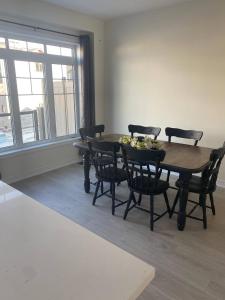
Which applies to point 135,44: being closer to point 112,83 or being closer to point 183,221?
point 112,83

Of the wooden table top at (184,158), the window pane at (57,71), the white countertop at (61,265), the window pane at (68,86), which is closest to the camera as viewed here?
the white countertop at (61,265)

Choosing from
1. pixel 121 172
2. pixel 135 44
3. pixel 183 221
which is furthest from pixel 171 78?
pixel 183 221

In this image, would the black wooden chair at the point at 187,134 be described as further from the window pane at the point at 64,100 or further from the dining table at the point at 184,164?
the window pane at the point at 64,100

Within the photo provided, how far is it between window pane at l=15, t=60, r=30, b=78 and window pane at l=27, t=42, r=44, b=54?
234 millimetres

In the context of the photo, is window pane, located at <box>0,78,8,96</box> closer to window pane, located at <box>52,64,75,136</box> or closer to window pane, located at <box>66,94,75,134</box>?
window pane, located at <box>52,64,75,136</box>

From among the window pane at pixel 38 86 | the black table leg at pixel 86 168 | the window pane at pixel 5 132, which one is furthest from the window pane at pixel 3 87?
the black table leg at pixel 86 168

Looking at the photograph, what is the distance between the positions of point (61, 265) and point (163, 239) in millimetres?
1886

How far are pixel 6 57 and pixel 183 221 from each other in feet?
10.9

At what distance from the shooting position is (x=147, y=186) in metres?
2.56

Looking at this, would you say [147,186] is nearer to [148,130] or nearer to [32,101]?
[148,130]

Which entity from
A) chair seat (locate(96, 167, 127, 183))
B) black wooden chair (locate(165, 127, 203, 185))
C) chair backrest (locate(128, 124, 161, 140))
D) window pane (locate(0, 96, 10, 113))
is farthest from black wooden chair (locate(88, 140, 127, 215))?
window pane (locate(0, 96, 10, 113))

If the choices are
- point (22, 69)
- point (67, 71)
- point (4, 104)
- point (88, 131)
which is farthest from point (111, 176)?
point (67, 71)

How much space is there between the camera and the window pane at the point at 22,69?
145 inches

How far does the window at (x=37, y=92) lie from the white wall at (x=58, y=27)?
0.81ft
